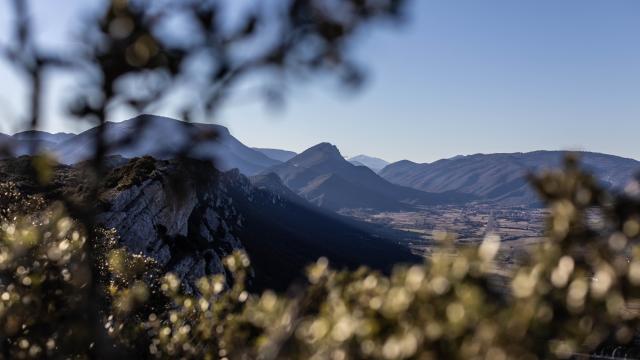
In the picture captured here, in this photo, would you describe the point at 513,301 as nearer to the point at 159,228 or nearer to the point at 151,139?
the point at 151,139

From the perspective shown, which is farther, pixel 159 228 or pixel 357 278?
pixel 159 228

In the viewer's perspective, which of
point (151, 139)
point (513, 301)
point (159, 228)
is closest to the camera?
point (513, 301)

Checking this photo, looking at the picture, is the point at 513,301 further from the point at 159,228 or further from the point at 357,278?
the point at 159,228

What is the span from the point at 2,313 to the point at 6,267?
92 centimetres

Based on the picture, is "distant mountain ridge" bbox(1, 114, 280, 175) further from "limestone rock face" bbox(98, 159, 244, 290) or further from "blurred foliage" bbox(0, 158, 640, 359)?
"limestone rock face" bbox(98, 159, 244, 290)

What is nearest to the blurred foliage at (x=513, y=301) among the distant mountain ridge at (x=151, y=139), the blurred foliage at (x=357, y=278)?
the blurred foliage at (x=357, y=278)

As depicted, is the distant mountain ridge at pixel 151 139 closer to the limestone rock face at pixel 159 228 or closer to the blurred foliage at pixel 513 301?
the blurred foliage at pixel 513 301

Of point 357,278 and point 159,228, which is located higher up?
point 357,278

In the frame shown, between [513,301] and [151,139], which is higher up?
[151,139]

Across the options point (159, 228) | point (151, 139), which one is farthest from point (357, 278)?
point (159, 228)

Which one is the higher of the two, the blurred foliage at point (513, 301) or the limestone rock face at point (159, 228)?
the blurred foliage at point (513, 301)

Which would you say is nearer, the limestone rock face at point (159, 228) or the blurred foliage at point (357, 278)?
the blurred foliage at point (357, 278)

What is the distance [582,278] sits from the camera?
418 cm

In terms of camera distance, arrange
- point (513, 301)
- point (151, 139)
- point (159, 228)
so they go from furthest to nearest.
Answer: point (159, 228) < point (151, 139) < point (513, 301)
